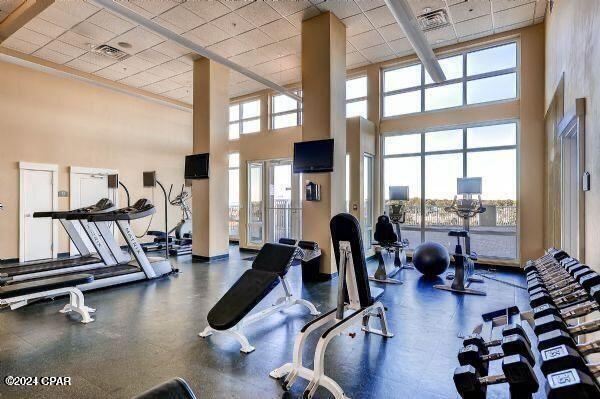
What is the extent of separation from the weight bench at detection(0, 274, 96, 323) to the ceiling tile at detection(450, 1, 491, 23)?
7.02m

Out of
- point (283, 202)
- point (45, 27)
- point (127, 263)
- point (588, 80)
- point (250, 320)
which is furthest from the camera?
point (283, 202)

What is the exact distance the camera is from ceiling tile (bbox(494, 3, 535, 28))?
566cm

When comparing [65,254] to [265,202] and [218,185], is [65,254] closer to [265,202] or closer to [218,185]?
[218,185]

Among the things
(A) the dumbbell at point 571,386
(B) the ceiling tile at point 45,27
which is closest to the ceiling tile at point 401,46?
(B) the ceiling tile at point 45,27

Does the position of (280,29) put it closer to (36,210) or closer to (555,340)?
(555,340)

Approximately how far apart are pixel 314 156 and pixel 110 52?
5198 millimetres

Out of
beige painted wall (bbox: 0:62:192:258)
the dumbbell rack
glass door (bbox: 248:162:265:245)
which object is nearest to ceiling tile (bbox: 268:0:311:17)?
glass door (bbox: 248:162:265:245)

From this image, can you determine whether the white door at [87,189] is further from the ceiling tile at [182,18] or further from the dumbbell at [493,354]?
the dumbbell at [493,354]

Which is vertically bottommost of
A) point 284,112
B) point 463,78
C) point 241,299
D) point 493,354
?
point 241,299

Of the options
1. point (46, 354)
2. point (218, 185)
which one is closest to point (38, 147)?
point (218, 185)

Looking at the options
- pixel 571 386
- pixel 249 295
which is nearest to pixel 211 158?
pixel 249 295

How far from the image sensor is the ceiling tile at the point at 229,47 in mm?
6766

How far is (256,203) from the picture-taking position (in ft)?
29.9

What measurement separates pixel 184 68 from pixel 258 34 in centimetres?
259
